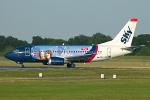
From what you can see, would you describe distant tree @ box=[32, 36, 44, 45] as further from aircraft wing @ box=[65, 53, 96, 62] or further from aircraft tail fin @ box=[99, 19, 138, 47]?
aircraft wing @ box=[65, 53, 96, 62]

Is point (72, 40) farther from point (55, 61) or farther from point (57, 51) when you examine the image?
point (55, 61)

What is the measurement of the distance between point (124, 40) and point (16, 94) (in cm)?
4412

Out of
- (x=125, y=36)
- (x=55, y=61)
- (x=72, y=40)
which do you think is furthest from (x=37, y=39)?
(x=55, y=61)

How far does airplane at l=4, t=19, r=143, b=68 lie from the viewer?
65675 mm

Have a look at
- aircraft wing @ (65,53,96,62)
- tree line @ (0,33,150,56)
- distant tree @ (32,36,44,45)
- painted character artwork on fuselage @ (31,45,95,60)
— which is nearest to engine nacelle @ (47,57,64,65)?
painted character artwork on fuselage @ (31,45,95,60)

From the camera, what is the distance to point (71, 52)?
67.2 metres

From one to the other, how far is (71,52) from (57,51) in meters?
2.84

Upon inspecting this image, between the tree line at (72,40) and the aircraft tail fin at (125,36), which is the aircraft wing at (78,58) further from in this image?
the tree line at (72,40)

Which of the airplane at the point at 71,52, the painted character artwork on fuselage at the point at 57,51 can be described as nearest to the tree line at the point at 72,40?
the airplane at the point at 71,52

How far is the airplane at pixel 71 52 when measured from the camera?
65675 mm

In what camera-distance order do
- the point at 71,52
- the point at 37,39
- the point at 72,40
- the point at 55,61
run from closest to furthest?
the point at 55,61, the point at 71,52, the point at 37,39, the point at 72,40

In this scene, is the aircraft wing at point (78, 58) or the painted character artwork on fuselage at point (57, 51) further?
the aircraft wing at point (78, 58)

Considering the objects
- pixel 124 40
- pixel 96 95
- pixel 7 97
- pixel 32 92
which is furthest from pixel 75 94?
pixel 124 40

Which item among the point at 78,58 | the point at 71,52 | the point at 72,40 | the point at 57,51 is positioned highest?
the point at 72,40
